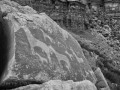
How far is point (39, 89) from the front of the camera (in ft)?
10.0

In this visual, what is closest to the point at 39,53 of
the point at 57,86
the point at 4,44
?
the point at 4,44

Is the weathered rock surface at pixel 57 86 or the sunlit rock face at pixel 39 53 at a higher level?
the sunlit rock face at pixel 39 53

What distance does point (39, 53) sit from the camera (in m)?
3.68

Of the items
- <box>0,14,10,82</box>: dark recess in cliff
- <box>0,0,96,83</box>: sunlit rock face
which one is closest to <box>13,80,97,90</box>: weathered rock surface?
<box>0,0,96,83</box>: sunlit rock face

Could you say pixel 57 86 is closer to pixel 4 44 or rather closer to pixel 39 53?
pixel 39 53

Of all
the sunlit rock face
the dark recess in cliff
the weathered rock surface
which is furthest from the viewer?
the dark recess in cliff

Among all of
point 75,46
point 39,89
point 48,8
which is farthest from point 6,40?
point 48,8

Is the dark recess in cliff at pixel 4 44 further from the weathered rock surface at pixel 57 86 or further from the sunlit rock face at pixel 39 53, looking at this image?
the weathered rock surface at pixel 57 86

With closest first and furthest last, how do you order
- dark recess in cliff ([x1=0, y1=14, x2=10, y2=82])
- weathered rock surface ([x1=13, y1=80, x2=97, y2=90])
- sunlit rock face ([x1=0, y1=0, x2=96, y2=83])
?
weathered rock surface ([x1=13, y1=80, x2=97, y2=90]), sunlit rock face ([x1=0, y1=0, x2=96, y2=83]), dark recess in cliff ([x1=0, y1=14, x2=10, y2=82])

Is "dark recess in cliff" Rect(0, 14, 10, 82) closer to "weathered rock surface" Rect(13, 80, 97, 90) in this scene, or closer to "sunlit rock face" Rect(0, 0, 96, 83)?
"sunlit rock face" Rect(0, 0, 96, 83)

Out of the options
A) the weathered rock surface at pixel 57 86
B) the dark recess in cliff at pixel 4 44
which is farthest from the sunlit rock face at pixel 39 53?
the weathered rock surface at pixel 57 86

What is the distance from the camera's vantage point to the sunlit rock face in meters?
3.33

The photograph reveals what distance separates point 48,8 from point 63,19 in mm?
1822

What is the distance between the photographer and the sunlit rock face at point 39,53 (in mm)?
3326
